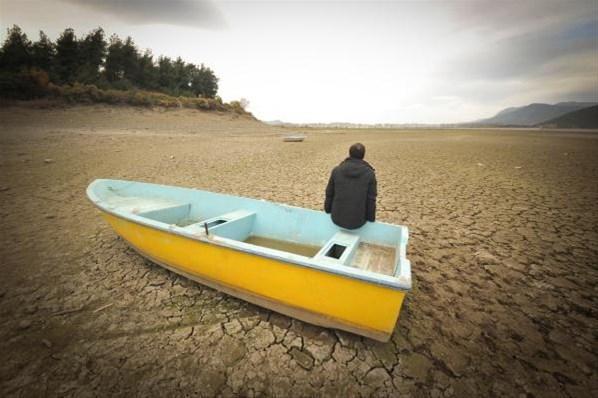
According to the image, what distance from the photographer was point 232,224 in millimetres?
3475

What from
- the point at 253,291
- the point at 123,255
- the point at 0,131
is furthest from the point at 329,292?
the point at 0,131

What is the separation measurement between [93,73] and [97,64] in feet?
21.1

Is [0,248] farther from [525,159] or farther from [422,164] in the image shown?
[525,159]

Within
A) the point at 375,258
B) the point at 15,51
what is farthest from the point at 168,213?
the point at 15,51

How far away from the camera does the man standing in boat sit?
3043mm

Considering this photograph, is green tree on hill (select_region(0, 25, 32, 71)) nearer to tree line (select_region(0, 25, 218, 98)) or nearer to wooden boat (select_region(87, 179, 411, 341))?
tree line (select_region(0, 25, 218, 98))

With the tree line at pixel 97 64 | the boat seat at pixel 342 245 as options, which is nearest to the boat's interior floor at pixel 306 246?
the boat seat at pixel 342 245

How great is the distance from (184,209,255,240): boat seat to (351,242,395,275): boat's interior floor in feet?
5.53

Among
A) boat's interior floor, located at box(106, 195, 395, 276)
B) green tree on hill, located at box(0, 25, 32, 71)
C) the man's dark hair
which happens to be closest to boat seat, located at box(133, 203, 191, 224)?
boat's interior floor, located at box(106, 195, 395, 276)

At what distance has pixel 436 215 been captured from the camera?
5.68 m

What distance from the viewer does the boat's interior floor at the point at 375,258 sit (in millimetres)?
2787

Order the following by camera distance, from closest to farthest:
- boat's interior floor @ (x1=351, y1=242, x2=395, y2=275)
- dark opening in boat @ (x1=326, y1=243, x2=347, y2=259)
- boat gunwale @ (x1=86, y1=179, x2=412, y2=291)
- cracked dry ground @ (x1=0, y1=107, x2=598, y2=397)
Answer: boat gunwale @ (x1=86, y1=179, x2=412, y2=291)
cracked dry ground @ (x1=0, y1=107, x2=598, y2=397)
boat's interior floor @ (x1=351, y1=242, x2=395, y2=275)
dark opening in boat @ (x1=326, y1=243, x2=347, y2=259)

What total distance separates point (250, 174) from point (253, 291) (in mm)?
6995

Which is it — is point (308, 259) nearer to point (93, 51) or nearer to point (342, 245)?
point (342, 245)
